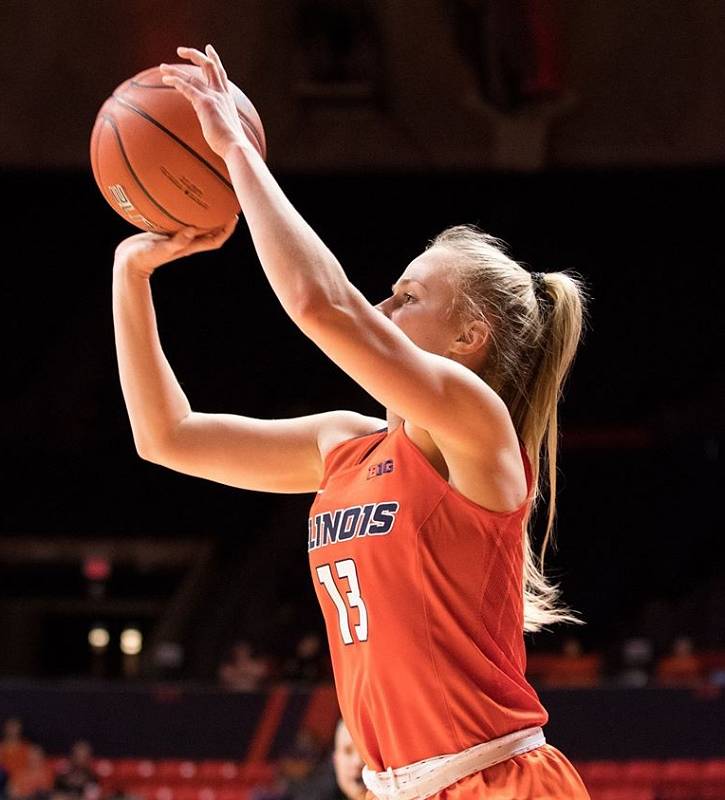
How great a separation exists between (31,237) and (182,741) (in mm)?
8451

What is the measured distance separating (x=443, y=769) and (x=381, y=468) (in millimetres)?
560

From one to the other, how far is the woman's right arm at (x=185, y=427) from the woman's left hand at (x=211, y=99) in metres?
0.40

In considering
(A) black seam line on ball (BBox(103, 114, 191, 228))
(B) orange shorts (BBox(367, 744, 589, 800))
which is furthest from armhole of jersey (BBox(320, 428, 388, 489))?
(B) orange shorts (BBox(367, 744, 589, 800))

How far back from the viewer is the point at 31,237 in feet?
54.1

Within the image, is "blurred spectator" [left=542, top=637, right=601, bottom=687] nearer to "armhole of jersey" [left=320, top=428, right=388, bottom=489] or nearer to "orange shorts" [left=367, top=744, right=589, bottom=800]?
"armhole of jersey" [left=320, top=428, right=388, bottom=489]

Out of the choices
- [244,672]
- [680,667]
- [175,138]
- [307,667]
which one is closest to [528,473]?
[175,138]

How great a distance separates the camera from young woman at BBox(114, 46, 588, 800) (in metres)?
2.13

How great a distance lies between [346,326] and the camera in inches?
82.4

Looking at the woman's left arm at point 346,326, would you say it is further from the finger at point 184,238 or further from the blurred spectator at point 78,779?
the blurred spectator at point 78,779

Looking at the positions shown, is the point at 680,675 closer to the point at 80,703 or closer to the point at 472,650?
the point at 80,703

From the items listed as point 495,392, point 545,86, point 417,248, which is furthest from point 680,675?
point 495,392

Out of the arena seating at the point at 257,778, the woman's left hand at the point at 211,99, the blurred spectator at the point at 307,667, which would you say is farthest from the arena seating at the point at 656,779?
the woman's left hand at the point at 211,99

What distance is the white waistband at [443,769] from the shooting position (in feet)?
7.43

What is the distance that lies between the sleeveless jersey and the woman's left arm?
0.54 feet
